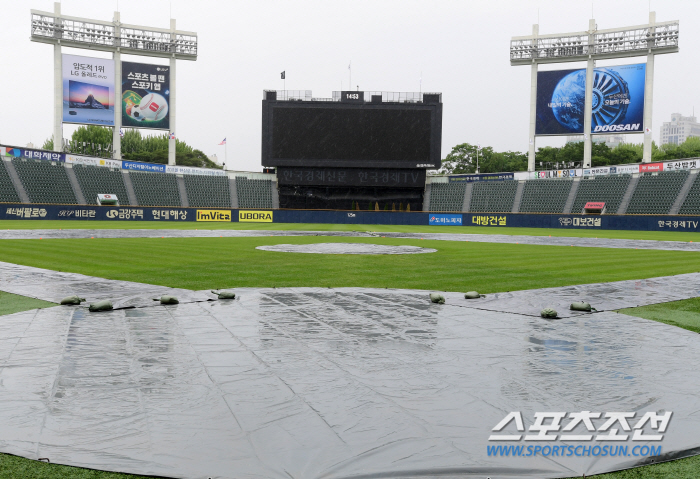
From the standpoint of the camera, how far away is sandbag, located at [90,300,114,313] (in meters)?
8.30

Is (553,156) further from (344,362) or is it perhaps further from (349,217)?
(344,362)

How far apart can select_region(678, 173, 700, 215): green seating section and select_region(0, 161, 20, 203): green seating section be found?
62.1 m

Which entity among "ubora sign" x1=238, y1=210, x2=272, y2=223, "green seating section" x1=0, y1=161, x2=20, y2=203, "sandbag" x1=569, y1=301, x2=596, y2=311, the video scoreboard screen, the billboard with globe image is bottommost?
"ubora sign" x1=238, y1=210, x2=272, y2=223

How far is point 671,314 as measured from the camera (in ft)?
28.6

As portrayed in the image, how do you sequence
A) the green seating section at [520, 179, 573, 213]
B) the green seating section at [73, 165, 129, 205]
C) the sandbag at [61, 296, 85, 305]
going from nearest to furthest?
the sandbag at [61, 296, 85, 305]
the green seating section at [73, 165, 129, 205]
the green seating section at [520, 179, 573, 213]

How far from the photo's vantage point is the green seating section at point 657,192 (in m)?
51.8

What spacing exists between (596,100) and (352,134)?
26492mm

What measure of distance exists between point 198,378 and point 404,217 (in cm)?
4940

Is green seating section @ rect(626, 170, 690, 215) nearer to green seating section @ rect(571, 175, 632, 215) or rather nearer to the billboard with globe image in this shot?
green seating section @ rect(571, 175, 632, 215)

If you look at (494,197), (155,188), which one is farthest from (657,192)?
(155,188)

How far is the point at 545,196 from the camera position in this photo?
200ft

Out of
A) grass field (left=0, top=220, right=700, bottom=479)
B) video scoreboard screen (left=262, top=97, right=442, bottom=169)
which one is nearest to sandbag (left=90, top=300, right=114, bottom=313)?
grass field (left=0, top=220, right=700, bottom=479)

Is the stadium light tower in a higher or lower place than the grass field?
higher

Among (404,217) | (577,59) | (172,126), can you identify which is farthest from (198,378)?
(577,59)
